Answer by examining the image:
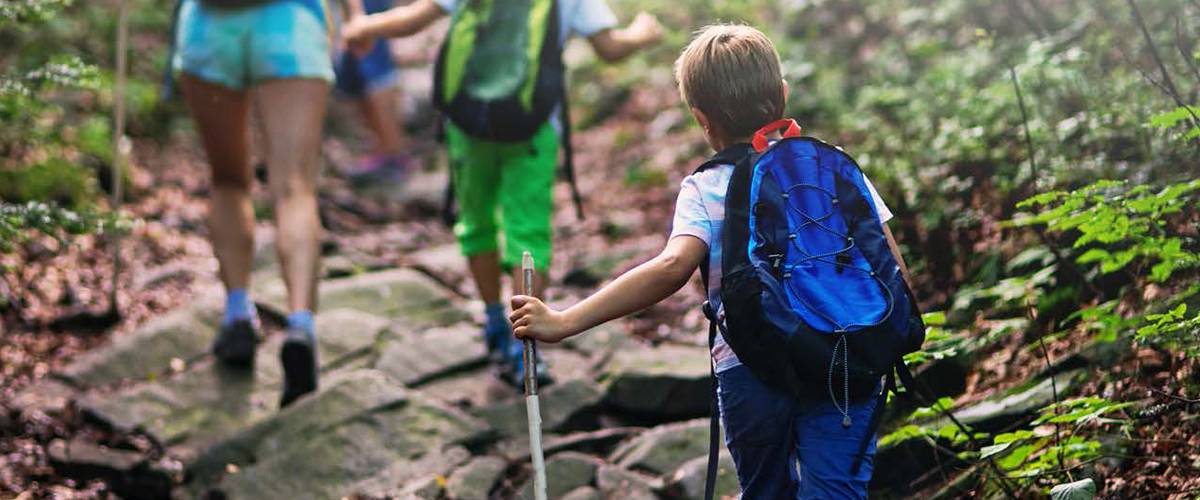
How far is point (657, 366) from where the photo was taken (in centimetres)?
525

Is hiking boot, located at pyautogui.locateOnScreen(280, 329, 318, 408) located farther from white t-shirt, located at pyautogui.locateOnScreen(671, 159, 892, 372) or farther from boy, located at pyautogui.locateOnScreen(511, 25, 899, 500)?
white t-shirt, located at pyautogui.locateOnScreen(671, 159, 892, 372)

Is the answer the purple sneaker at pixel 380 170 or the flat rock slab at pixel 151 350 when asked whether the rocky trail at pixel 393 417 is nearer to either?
the flat rock slab at pixel 151 350

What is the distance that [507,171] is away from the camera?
528cm

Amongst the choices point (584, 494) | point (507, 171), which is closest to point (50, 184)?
point (507, 171)

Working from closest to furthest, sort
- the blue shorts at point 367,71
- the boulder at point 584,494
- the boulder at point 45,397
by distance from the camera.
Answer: the boulder at point 584,494 < the boulder at point 45,397 < the blue shorts at point 367,71

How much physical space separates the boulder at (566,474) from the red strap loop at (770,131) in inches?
76.1

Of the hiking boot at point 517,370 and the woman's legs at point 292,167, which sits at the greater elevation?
the woman's legs at point 292,167

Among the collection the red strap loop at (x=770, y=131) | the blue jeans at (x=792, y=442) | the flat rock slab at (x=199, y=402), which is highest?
the red strap loop at (x=770, y=131)

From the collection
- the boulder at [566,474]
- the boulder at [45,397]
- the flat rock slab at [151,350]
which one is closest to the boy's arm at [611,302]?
the boulder at [566,474]

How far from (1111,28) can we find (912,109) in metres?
1.11

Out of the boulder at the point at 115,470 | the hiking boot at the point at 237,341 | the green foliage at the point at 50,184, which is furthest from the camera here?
the green foliage at the point at 50,184

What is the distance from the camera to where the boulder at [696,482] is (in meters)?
4.11

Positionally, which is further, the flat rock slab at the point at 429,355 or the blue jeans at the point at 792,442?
the flat rock slab at the point at 429,355

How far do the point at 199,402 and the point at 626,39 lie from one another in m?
2.47
